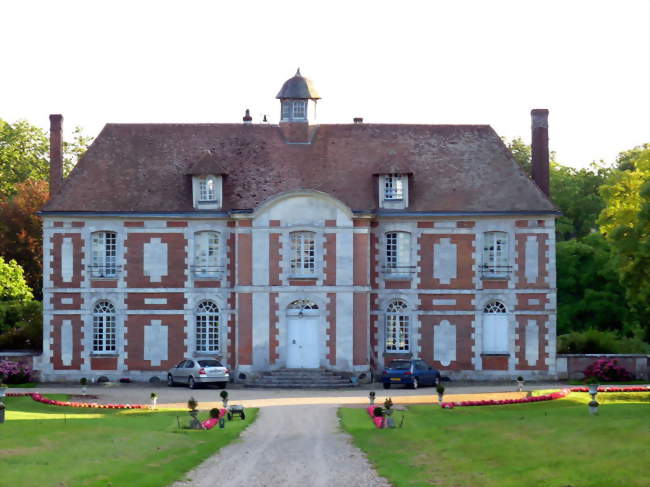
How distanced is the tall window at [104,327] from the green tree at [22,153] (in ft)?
90.9

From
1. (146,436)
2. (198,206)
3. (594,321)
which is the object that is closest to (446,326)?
(198,206)

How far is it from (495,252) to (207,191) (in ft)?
40.9

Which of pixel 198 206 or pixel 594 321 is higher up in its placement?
pixel 198 206

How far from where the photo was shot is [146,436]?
28.2 metres

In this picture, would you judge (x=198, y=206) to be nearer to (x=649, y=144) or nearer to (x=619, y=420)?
(x=649, y=144)

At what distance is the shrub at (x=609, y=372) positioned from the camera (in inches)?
1867

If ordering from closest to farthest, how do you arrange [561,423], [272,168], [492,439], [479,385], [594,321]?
1. [492,439]
2. [561,423]
3. [479,385]
4. [272,168]
5. [594,321]

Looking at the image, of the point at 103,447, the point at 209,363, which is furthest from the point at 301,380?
the point at 103,447

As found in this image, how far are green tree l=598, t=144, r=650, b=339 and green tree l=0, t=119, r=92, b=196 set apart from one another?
38131mm

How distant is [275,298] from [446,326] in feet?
24.1

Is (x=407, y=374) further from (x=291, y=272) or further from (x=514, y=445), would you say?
(x=514, y=445)

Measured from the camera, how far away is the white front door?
1897 inches

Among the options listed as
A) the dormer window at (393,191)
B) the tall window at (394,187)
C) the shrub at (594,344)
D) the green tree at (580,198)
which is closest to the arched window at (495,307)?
the shrub at (594,344)

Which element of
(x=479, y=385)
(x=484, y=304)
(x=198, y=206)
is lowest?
(x=479, y=385)
